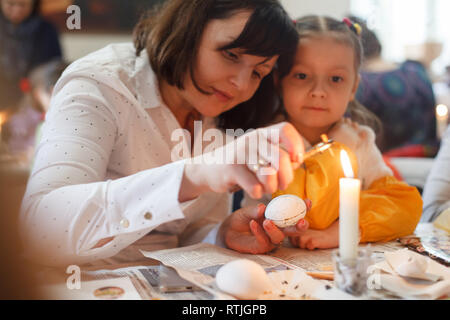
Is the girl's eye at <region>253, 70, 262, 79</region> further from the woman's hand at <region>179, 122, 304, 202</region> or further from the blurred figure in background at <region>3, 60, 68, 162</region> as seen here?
the blurred figure in background at <region>3, 60, 68, 162</region>

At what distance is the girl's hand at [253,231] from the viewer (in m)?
0.92

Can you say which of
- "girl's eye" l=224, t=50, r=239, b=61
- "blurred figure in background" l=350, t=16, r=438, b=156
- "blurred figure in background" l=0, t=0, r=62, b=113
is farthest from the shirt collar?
"blurred figure in background" l=0, t=0, r=62, b=113

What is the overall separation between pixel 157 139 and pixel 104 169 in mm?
206

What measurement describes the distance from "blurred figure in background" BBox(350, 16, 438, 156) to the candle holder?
6.01ft

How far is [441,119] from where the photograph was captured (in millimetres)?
2566

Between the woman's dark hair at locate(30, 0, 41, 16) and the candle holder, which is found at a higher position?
the woman's dark hair at locate(30, 0, 41, 16)

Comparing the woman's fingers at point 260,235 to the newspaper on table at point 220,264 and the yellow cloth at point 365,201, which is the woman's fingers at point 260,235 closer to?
the newspaper on table at point 220,264

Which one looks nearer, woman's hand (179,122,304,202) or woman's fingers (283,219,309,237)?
woman's hand (179,122,304,202)

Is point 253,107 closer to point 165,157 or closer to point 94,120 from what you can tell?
point 165,157

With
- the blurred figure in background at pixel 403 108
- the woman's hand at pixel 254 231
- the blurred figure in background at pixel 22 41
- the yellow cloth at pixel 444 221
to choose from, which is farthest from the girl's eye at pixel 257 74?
the blurred figure in background at pixel 22 41

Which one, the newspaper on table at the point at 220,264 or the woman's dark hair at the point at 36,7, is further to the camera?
the woman's dark hair at the point at 36,7

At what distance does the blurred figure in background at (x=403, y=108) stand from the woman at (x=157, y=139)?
1234 mm

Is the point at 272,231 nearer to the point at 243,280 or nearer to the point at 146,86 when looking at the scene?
the point at 243,280

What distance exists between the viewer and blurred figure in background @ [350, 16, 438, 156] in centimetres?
244
